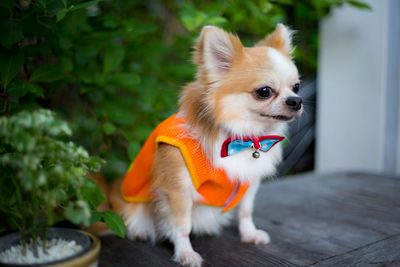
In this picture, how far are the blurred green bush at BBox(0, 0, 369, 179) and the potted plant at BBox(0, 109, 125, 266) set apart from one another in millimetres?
322

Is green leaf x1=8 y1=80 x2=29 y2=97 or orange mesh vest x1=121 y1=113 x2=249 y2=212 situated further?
orange mesh vest x1=121 y1=113 x2=249 y2=212

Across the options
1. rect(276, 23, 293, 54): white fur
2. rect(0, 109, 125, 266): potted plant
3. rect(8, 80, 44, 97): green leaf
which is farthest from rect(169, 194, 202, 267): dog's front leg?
rect(276, 23, 293, 54): white fur

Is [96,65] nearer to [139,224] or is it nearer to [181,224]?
[139,224]

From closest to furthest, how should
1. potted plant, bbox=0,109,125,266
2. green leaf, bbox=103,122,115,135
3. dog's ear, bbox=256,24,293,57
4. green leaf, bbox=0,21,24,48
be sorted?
potted plant, bbox=0,109,125,266, green leaf, bbox=0,21,24,48, dog's ear, bbox=256,24,293,57, green leaf, bbox=103,122,115,135

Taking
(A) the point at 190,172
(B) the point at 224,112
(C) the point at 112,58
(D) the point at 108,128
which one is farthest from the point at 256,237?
(C) the point at 112,58

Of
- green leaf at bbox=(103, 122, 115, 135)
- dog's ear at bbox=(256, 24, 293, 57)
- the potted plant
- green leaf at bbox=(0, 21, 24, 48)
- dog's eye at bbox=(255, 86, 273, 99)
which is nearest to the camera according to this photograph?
the potted plant

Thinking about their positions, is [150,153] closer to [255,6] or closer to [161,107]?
[161,107]

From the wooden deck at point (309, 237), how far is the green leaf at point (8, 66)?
721 millimetres

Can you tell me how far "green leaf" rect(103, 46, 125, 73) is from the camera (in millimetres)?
1592

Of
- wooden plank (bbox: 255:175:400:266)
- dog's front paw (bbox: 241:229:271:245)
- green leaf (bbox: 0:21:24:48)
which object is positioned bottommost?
wooden plank (bbox: 255:175:400:266)

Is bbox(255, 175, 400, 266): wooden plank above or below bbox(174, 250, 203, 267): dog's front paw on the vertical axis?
below

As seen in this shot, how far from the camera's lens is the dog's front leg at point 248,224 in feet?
4.68

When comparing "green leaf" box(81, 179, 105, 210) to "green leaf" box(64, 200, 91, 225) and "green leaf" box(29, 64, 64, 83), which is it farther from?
"green leaf" box(29, 64, 64, 83)

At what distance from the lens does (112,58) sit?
160 cm
